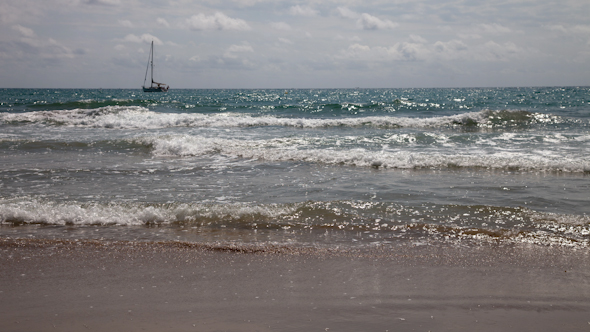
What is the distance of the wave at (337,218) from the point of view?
5262 mm

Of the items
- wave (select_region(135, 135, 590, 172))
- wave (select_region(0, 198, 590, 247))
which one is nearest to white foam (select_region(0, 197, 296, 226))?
A: wave (select_region(0, 198, 590, 247))

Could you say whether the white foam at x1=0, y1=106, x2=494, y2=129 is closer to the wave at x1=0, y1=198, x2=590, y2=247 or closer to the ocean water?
the ocean water

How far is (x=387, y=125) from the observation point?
70.0 feet

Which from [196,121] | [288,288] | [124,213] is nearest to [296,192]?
[124,213]

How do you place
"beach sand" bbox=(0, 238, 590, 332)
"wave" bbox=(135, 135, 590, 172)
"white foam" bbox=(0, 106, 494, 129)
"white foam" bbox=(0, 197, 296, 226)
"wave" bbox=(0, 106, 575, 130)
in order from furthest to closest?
1. "white foam" bbox=(0, 106, 494, 129)
2. "wave" bbox=(0, 106, 575, 130)
3. "wave" bbox=(135, 135, 590, 172)
4. "white foam" bbox=(0, 197, 296, 226)
5. "beach sand" bbox=(0, 238, 590, 332)

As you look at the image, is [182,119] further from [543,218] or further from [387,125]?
[543,218]

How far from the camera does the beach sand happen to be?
10.2 ft

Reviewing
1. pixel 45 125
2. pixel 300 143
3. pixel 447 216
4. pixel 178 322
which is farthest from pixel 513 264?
pixel 45 125

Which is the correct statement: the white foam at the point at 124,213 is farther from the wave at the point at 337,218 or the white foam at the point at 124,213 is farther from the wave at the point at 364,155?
the wave at the point at 364,155

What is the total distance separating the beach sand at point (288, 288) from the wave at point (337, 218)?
0.54 metres

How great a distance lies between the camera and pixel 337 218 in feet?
19.4

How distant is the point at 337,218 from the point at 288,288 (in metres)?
2.35

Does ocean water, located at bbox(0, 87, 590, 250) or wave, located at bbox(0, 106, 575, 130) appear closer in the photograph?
ocean water, located at bbox(0, 87, 590, 250)

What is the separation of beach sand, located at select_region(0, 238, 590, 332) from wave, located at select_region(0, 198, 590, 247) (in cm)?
54
